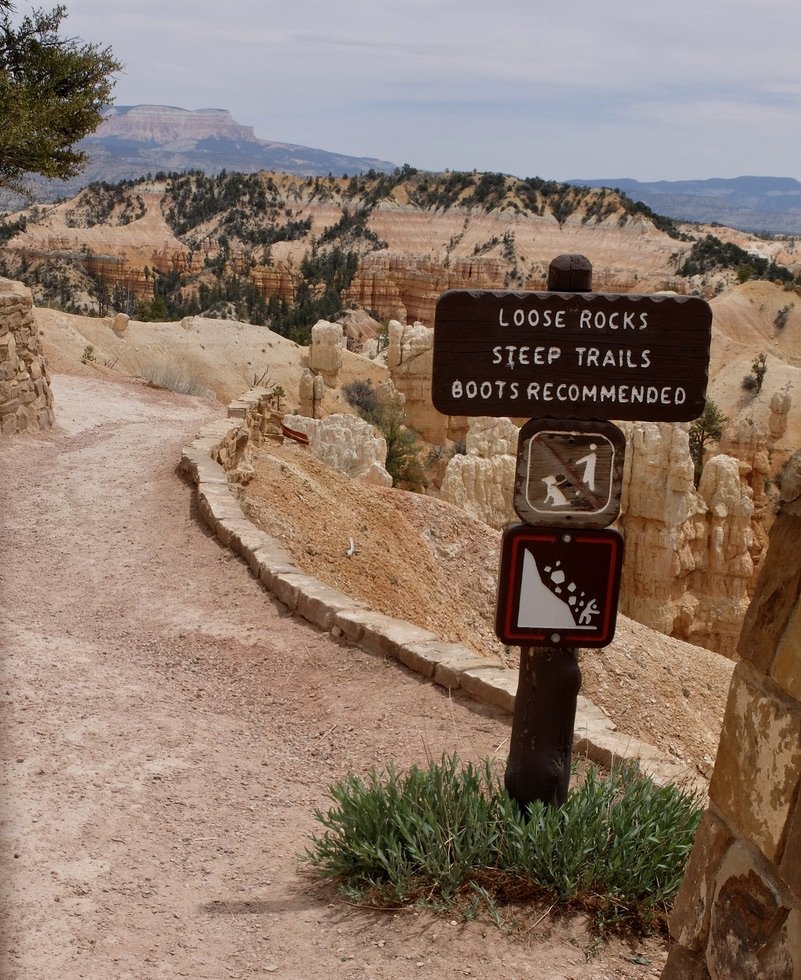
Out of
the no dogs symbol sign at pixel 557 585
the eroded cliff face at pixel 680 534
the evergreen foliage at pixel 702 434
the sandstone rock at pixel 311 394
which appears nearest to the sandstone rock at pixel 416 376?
the sandstone rock at pixel 311 394

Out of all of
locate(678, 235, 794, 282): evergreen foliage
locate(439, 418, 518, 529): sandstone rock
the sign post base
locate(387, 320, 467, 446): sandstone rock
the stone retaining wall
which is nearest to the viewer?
the sign post base

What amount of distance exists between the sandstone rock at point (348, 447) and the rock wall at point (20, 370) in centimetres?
624

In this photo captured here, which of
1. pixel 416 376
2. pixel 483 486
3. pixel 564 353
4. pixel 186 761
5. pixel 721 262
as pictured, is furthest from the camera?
pixel 721 262

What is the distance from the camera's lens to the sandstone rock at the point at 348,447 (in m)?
17.0

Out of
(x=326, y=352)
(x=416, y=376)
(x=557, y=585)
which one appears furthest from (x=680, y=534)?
(x=557, y=585)

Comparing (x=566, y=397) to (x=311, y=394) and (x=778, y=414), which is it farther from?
(x=778, y=414)

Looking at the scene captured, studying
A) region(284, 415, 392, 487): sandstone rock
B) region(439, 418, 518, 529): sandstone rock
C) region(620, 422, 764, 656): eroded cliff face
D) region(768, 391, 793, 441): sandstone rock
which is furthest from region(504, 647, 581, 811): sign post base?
region(768, 391, 793, 441): sandstone rock

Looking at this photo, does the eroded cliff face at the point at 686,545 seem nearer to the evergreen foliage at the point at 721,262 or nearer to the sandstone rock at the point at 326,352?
the sandstone rock at the point at 326,352

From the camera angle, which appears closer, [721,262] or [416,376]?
[416,376]

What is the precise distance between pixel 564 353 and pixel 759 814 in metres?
1.49

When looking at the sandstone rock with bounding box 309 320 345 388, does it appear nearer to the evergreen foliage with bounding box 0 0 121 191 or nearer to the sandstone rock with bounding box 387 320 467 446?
the sandstone rock with bounding box 387 320 467 446

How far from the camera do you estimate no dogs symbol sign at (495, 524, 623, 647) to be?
3.20 metres

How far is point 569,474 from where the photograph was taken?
3.19 m

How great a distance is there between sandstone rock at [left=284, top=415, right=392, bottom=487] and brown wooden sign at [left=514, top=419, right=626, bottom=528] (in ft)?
44.1
